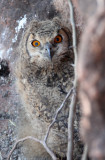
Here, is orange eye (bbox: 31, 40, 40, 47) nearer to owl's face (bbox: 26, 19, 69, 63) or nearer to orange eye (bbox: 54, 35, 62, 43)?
owl's face (bbox: 26, 19, 69, 63)

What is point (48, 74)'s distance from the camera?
8.77ft

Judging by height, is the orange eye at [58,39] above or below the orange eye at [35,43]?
above

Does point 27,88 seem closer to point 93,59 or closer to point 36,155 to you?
point 36,155

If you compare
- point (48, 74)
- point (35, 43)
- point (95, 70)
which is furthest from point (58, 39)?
point (95, 70)

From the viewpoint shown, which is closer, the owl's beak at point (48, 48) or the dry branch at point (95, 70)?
the dry branch at point (95, 70)

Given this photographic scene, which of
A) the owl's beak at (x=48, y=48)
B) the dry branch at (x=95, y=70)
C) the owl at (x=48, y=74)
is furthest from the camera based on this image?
the owl at (x=48, y=74)

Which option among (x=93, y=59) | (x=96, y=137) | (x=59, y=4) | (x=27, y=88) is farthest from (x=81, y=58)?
(x=59, y=4)

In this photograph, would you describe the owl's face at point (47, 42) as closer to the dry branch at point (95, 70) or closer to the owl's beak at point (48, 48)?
the owl's beak at point (48, 48)

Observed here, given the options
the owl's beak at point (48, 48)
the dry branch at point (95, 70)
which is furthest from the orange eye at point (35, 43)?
the dry branch at point (95, 70)

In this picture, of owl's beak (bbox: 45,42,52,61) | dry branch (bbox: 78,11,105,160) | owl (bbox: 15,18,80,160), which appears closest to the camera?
dry branch (bbox: 78,11,105,160)

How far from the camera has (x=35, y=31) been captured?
100.0 inches

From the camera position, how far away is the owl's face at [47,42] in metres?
2.40

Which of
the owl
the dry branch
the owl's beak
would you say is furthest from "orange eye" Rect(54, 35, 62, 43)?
the dry branch

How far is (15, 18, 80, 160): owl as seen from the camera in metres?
2.46
